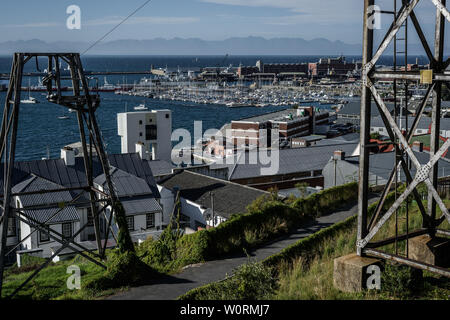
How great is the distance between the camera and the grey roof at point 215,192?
2497cm

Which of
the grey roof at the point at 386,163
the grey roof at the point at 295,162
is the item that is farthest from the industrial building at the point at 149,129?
the grey roof at the point at 386,163

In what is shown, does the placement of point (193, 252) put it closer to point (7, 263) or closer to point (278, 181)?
point (7, 263)

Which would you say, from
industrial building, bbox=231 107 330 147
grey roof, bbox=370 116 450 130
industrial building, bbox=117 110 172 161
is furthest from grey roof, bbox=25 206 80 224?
industrial building, bbox=231 107 330 147

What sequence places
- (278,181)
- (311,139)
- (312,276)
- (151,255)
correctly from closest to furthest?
(312,276) → (151,255) → (278,181) → (311,139)

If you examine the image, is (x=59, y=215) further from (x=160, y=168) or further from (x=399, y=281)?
(x=399, y=281)

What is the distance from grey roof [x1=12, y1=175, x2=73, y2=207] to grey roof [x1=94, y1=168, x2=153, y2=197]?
2.27 m

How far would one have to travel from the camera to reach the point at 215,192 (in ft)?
91.0

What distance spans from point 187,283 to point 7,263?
16.7m

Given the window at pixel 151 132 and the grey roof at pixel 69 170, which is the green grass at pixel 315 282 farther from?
the window at pixel 151 132

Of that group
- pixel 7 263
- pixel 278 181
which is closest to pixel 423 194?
pixel 7 263

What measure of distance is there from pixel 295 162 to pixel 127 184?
1784 centimetres

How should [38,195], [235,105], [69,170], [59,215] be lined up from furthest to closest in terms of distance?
[235,105] < [69,170] < [38,195] < [59,215]

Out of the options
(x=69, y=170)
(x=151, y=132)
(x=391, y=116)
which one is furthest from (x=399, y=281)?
(x=151, y=132)

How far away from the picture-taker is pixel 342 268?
6.63 m
